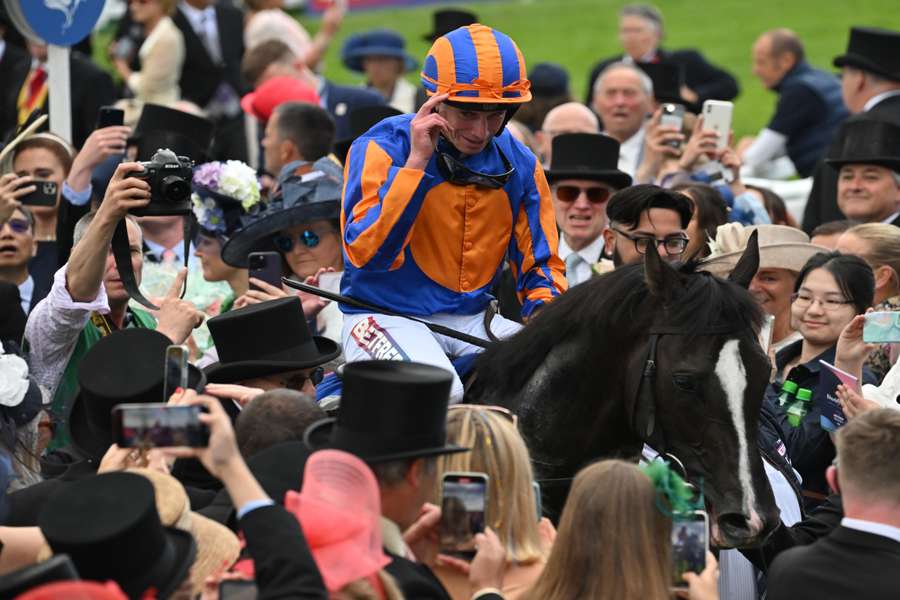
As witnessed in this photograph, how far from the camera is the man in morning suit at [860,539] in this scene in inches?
173

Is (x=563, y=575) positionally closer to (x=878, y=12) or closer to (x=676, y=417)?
(x=676, y=417)

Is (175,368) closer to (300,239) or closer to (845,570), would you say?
(845,570)

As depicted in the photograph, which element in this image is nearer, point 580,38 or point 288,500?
point 288,500

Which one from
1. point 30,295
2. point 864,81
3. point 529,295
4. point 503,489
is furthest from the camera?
point 864,81

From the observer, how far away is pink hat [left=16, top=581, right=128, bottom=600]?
138 inches

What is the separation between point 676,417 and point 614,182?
142 inches

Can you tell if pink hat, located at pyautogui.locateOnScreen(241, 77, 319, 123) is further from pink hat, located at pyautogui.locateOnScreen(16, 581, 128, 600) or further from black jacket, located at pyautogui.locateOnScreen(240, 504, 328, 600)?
pink hat, located at pyautogui.locateOnScreen(16, 581, 128, 600)

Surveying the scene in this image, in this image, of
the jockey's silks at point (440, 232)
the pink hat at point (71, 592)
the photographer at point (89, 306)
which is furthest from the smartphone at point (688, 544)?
the photographer at point (89, 306)

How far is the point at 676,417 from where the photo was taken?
5660 millimetres

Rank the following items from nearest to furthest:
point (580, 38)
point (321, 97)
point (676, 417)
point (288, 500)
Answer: point (288, 500) < point (676, 417) < point (321, 97) < point (580, 38)

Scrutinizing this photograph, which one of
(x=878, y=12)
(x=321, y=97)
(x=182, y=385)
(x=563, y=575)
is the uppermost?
(x=878, y=12)

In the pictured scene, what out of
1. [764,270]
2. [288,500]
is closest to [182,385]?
[288,500]

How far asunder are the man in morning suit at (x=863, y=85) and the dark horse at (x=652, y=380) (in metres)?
5.16

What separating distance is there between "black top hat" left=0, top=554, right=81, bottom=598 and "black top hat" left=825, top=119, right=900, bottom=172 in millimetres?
7107
